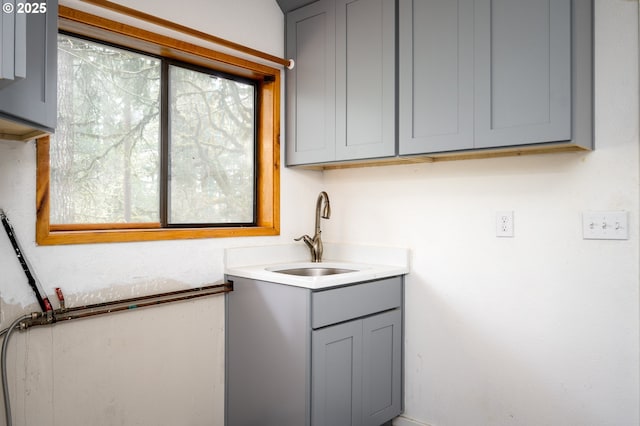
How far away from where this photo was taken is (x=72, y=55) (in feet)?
6.29

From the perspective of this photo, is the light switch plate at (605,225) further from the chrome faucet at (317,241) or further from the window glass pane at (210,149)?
the window glass pane at (210,149)

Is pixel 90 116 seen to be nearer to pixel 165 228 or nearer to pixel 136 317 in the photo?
pixel 165 228

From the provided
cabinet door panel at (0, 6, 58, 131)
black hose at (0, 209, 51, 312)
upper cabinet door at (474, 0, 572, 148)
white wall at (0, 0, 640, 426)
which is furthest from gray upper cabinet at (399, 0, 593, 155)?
black hose at (0, 209, 51, 312)

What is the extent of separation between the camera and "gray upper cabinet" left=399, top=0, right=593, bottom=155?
167 centimetres

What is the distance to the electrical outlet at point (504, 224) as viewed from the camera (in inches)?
80.4

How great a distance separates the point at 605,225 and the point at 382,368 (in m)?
1.15

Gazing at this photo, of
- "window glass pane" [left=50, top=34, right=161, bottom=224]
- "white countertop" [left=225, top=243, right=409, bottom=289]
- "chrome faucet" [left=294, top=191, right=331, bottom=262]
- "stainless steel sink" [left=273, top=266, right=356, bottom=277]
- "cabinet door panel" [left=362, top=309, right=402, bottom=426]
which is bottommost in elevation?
"cabinet door panel" [left=362, top=309, right=402, bottom=426]

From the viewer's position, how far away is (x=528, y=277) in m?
1.99

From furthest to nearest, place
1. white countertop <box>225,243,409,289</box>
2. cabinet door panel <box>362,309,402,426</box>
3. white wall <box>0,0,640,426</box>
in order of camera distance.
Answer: cabinet door panel <box>362,309,402,426</box> < white countertop <box>225,243,409,289</box> < white wall <box>0,0,640,426</box>

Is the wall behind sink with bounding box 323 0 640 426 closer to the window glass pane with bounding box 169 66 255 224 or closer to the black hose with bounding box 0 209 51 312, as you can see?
the window glass pane with bounding box 169 66 255 224

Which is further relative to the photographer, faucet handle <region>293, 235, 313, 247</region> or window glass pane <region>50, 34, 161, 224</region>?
faucet handle <region>293, 235, 313, 247</region>

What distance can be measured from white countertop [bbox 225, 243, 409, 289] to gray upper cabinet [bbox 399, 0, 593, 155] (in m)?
0.60

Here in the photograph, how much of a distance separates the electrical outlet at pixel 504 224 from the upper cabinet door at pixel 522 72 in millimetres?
382

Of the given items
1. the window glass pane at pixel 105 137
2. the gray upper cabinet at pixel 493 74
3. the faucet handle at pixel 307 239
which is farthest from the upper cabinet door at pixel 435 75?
the window glass pane at pixel 105 137
